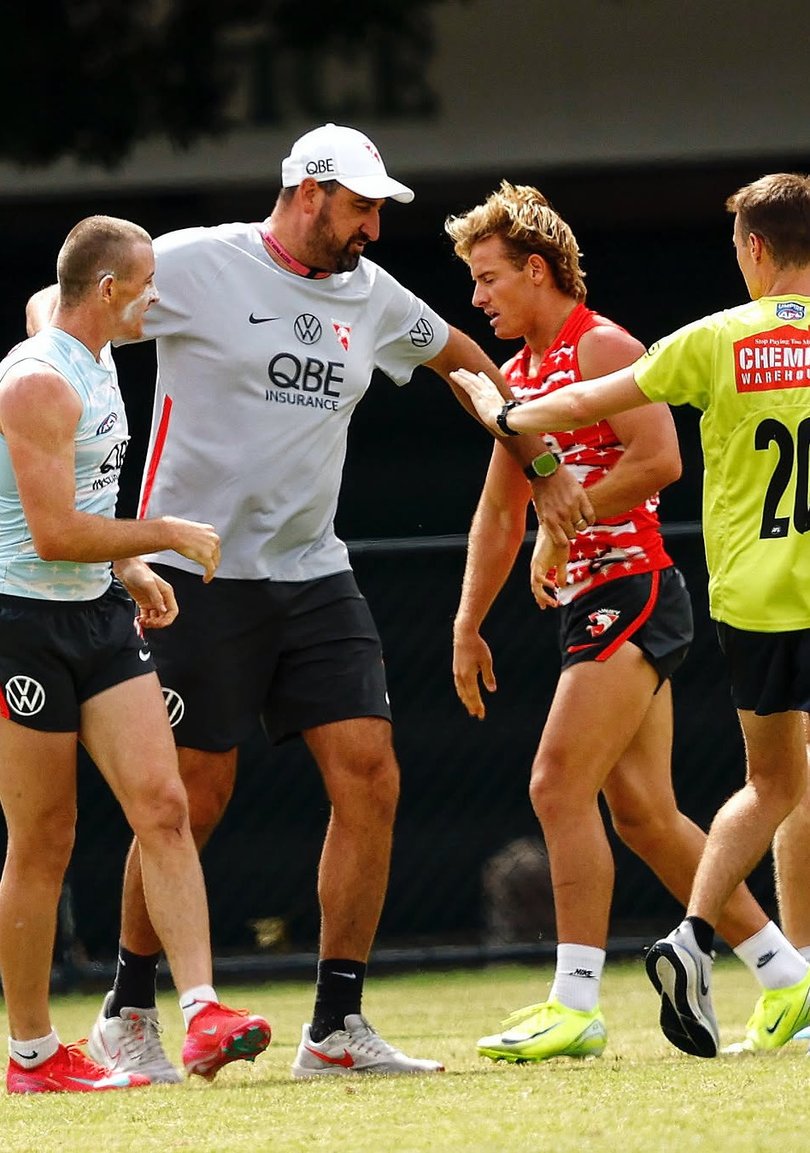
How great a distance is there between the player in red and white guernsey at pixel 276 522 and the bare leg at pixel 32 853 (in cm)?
37

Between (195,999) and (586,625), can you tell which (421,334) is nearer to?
(586,625)

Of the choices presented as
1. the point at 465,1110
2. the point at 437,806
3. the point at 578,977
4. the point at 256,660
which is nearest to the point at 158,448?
the point at 256,660

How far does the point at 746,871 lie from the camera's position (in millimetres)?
5074

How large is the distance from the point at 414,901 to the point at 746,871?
467 cm

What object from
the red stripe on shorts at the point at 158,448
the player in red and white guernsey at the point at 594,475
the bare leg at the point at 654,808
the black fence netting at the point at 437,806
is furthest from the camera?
the black fence netting at the point at 437,806

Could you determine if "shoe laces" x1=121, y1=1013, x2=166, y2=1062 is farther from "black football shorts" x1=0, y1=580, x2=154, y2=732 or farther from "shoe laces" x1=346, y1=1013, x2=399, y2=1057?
"black football shorts" x1=0, y1=580, x2=154, y2=732

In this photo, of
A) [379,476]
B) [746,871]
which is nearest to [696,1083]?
[746,871]

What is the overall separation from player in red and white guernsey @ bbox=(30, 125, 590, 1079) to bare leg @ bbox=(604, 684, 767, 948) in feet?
2.25

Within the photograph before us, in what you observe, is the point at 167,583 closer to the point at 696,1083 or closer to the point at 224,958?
the point at 696,1083

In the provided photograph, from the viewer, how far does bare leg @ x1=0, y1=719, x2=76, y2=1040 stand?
16.1ft

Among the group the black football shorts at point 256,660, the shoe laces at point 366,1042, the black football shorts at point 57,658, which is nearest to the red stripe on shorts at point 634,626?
the black football shorts at point 256,660

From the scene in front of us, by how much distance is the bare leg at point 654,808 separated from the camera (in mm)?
5699

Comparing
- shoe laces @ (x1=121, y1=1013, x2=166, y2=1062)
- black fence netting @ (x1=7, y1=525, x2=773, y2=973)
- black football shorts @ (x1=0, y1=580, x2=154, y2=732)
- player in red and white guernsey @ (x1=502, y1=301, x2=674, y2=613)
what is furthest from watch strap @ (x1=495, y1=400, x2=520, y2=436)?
black fence netting @ (x1=7, y1=525, x2=773, y2=973)

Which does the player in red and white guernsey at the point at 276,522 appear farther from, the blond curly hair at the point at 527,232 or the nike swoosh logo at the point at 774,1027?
the nike swoosh logo at the point at 774,1027
